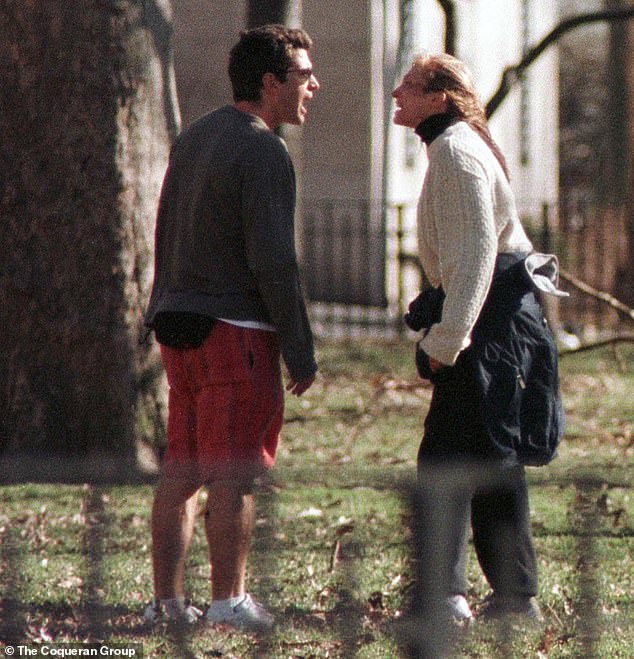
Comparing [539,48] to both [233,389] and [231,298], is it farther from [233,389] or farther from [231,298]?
[233,389]

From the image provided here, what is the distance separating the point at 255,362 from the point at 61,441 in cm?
314

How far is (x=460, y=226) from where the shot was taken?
4.68 metres

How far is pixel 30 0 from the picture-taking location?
749cm

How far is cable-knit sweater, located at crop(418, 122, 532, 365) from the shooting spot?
15.2 feet

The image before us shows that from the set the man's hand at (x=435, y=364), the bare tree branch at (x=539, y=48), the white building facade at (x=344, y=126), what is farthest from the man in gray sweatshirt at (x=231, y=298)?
the white building facade at (x=344, y=126)

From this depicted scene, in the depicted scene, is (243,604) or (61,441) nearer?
(243,604)

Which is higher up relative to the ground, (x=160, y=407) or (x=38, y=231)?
(x=38, y=231)

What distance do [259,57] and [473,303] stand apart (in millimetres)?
1018

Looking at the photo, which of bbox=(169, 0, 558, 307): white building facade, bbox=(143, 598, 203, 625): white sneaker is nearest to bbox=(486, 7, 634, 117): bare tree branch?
bbox=(143, 598, 203, 625): white sneaker

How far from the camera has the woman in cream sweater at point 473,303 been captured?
183 inches

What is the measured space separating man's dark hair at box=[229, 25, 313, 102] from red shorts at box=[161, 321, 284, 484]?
760mm

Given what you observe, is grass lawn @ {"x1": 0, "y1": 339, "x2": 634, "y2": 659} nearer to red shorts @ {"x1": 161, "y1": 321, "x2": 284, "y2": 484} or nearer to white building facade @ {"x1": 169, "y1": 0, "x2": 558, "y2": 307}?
red shorts @ {"x1": 161, "y1": 321, "x2": 284, "y2": 484}

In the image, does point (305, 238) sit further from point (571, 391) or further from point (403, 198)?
point (571, 391)

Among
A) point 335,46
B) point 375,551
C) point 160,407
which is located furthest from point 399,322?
point 375,551
